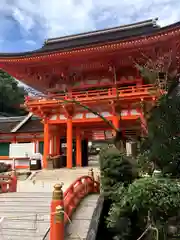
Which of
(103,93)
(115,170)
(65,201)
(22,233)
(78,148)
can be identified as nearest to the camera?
(22,233)

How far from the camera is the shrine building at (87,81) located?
1362 cm

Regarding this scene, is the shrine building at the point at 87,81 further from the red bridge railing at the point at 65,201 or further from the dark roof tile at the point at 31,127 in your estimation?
the red bridge railing at the point at 65,201

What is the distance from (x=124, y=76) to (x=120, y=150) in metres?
9.22

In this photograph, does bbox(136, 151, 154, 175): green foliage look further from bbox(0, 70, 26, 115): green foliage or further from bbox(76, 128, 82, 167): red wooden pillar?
bbox(0, 70, 26, 115): green foliage

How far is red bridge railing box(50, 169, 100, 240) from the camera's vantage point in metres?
5.46

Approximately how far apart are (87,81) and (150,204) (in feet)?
41.3

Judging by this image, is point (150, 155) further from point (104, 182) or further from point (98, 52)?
point (98, 52)

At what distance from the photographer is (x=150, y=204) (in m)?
5.28

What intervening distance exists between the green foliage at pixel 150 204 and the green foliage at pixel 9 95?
43.1 m

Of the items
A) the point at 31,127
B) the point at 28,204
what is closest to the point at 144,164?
the point at 28,204

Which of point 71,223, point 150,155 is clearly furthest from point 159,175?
point 71,223

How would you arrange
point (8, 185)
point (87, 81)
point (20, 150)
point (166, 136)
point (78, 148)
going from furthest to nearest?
point (20, 150) → point (78, 148) → point (87, 81) → point (8, 185) → point (166, 136)

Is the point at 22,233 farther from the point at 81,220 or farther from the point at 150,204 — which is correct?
the point at 150,204

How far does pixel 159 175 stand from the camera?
6.47 metres
